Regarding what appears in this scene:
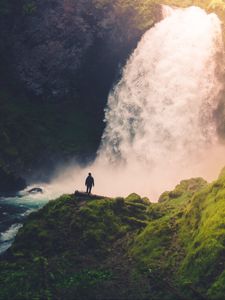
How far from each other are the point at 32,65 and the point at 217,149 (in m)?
19.1

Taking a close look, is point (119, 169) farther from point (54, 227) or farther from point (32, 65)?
point (54, 227)

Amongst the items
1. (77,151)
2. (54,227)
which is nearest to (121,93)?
(77,151)

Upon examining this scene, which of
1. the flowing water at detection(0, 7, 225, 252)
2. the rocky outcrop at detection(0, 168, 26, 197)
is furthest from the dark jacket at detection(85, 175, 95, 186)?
the rocky outcrop at detection(0, 168, 26, 197)

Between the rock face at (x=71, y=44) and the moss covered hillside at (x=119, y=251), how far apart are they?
23.4m

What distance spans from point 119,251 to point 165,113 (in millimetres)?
23011

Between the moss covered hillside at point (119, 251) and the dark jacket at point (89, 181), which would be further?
the dark jacket at point (89, 181)

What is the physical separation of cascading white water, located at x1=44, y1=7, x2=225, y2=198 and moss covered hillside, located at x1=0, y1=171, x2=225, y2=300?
15100 mm

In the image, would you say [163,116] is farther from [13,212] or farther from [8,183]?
[13,212]

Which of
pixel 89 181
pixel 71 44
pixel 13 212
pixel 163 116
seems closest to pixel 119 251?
pixel 89 181

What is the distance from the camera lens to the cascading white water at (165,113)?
123ft

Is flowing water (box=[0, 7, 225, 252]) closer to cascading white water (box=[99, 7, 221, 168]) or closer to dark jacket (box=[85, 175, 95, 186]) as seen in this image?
cascading white water (box=[99, 7, 221, 168])

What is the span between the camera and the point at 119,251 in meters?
18.0

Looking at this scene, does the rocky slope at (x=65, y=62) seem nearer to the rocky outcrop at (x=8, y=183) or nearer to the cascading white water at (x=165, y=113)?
the cascading white water at (x=165, y=113)

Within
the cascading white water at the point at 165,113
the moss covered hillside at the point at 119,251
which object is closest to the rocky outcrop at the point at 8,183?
the cascading white water at the point at 165,113
